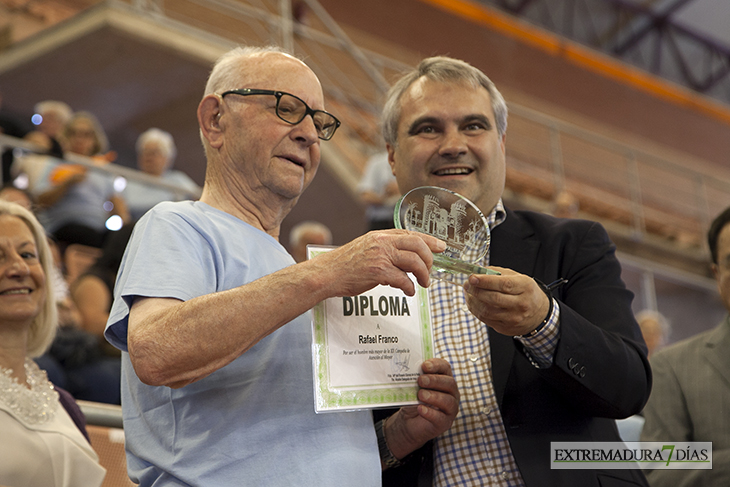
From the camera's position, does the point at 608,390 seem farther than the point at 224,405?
Yes

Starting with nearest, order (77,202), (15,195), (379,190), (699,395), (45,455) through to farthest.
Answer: (45,455)
(699,395)
(15,195)
(77,202)
(379,190)

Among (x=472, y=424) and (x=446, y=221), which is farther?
(x=472, y=424)

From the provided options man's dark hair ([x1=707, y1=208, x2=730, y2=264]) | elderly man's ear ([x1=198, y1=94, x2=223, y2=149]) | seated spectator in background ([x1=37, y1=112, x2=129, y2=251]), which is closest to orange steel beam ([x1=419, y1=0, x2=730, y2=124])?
seated spectator in background ([x1=37, y1=112, x2=129, y2=251])

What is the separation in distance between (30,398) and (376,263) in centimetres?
131

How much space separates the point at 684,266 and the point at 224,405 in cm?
865

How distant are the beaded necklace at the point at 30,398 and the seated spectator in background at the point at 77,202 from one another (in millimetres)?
2628

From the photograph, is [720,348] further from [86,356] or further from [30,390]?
[86,356]

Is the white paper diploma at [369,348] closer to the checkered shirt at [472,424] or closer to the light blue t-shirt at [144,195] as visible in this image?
the checkered shirt at [472,424]

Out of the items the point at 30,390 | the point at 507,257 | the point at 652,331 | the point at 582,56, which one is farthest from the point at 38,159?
the point at 582,56

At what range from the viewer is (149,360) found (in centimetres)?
121

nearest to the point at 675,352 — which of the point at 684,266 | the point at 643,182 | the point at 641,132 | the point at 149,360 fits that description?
the point at 149,360

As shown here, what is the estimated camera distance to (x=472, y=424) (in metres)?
1.66

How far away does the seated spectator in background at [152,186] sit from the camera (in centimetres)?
508

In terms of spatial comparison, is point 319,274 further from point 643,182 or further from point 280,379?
point 643,182
